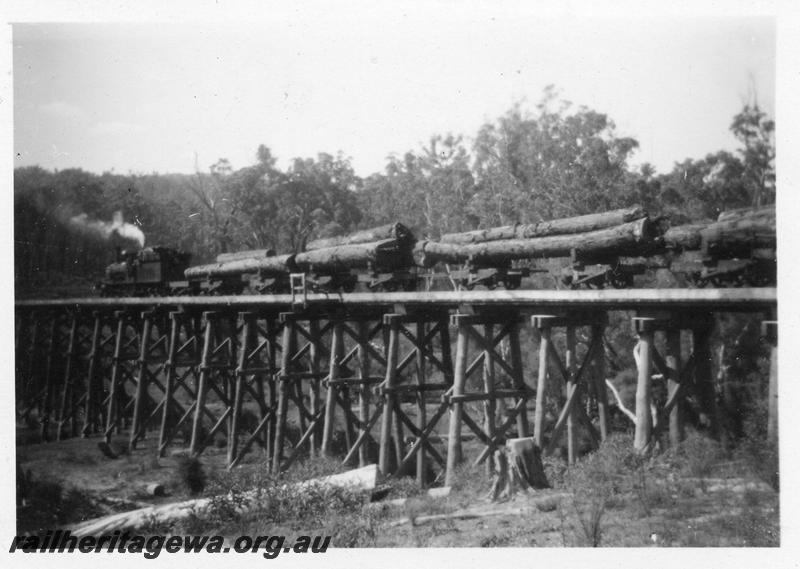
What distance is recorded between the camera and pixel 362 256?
14016 mm

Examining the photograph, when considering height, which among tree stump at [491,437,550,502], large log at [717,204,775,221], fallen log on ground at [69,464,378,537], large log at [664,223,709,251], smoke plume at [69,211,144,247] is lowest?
fallen log on ground at [69,464,378,537]

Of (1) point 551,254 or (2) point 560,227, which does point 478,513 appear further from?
(2) point 560,227

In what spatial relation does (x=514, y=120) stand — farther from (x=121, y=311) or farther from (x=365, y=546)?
(x=365, y=546)

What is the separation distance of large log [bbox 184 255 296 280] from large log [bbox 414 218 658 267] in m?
3.87

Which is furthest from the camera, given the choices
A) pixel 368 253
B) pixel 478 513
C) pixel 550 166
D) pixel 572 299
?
pixel 550 166

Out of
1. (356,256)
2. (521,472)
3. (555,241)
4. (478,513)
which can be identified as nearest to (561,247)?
(555,241)

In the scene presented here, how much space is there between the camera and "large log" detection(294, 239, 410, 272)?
1380cm

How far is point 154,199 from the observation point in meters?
43.6

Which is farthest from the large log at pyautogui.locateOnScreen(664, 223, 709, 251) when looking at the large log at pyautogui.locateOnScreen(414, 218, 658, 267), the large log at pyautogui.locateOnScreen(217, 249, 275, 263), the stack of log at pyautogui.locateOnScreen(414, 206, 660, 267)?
the large log at pyautogui.locateOnScreen(217, 249, 275, 263)

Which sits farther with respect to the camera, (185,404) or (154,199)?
(154,199)

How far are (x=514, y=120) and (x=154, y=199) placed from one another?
939 inches

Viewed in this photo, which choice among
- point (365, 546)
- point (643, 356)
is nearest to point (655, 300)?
point (643, 356)

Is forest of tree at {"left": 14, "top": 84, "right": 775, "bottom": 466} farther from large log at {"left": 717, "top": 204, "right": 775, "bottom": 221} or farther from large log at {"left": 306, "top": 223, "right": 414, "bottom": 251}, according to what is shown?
large log at {"left": 306, "top": 223, "right": 414, "bottom": 251}

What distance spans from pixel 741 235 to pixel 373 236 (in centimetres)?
730
